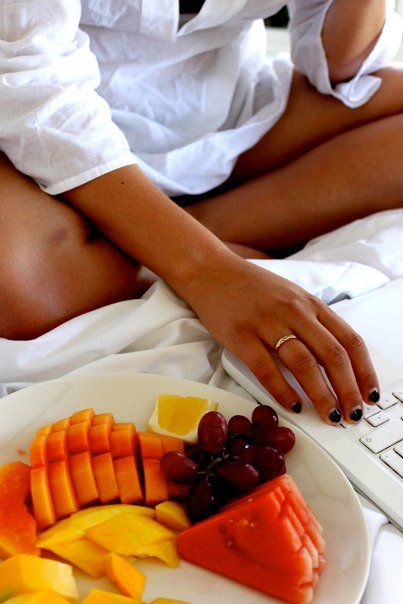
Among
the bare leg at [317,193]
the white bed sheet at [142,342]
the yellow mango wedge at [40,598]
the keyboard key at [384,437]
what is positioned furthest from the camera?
the bare leg at [317,193]

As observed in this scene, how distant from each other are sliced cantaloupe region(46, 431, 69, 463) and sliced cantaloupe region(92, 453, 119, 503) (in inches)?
1.3

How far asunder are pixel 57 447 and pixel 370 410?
1.15 feet

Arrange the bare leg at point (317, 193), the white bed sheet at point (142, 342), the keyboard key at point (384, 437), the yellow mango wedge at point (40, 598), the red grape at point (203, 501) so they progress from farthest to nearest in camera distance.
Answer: the bare leg at point (317, 193), the white bed sheet at point (142, 342), the keyboard key at point (384, 437), the red grape at point (203, 501), the yellow mango wedge at point (40, 598)

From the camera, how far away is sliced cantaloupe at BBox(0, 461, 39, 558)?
0.61 meters

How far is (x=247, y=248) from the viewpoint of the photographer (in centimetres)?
118

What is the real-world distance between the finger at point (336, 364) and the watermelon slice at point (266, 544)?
0.55 ft

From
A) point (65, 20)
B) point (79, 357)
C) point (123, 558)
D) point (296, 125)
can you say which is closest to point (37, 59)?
point (65, 20)

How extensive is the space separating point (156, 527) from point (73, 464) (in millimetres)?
106

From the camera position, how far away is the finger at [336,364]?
77cm

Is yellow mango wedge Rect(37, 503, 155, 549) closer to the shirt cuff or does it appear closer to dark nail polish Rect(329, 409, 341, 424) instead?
dark nail polish Rect(329, 409, 341, 424)

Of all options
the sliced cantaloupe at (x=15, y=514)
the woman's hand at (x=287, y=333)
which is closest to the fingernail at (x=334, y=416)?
the woman's hand at (x=287, y=333)

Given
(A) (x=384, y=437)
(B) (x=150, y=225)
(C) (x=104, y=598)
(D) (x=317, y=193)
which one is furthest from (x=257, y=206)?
(C) (x=104, y=598)

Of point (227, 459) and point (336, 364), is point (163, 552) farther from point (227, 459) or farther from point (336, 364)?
point (336, 364)

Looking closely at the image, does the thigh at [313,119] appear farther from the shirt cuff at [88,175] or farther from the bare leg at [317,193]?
the shirt cuff at [88,175]
